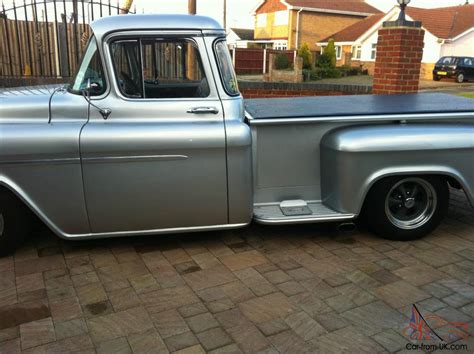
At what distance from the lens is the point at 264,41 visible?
52562 millimetres

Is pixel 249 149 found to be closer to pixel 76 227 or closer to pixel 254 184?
pixel 254 184

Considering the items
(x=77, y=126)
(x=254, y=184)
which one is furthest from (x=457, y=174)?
(x=77, y=126)

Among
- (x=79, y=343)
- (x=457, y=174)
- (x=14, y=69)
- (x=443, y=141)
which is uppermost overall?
(x=14, y=69)

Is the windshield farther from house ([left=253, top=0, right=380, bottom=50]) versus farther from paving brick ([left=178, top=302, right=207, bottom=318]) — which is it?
house ([left=253, top=0, right=380, bottom=50])

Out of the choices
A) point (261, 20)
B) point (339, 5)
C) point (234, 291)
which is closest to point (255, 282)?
point (234, 291)

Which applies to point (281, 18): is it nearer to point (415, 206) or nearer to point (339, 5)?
point (339, 5)

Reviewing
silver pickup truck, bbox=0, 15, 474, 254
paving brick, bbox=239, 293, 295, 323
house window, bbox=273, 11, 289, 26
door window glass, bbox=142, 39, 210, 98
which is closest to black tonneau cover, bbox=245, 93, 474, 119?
silver pickup truck, bbox=0, 15, 474, 254

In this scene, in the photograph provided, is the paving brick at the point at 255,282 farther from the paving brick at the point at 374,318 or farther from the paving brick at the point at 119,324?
the paving brick at the point at 119,324

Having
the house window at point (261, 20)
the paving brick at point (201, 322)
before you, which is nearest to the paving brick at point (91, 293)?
the paving brick at point (201, 322)

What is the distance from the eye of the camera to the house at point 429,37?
3244cm

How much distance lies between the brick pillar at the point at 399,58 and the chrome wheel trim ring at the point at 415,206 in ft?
11.8

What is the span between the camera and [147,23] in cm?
362

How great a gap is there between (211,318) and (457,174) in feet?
8.21

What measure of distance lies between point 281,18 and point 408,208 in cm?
4861
